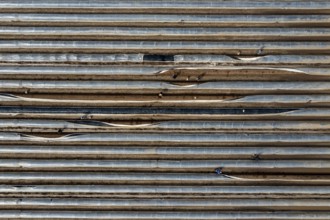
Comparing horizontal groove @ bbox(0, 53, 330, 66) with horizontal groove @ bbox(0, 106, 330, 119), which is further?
horizontal groove @ bbox(0, 106, 330, 119)

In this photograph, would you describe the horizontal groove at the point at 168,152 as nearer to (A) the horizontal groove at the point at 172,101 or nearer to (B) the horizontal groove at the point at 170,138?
(B) the horizontal groove at the point at 170,138

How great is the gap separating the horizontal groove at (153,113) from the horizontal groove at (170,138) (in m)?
0.82

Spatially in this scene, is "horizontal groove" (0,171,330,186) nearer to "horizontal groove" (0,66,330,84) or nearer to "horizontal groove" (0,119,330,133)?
"horizontal groove" (0,119,330,133)

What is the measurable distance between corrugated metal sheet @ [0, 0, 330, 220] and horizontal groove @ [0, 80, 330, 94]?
A: 52mm

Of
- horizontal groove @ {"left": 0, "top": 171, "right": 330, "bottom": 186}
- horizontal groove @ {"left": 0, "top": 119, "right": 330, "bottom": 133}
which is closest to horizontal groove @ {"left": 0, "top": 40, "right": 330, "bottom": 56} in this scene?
horizontal groove @ {"left": 0, "top": 119, "right": 330, "bottom": 133}

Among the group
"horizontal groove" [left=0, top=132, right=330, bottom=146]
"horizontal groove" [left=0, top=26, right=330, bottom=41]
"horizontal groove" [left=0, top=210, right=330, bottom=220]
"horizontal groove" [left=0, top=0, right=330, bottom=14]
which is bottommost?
"horizontal groove" [left=0, top=210, right=330, bottom=220]

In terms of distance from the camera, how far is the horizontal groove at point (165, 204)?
46.7ft

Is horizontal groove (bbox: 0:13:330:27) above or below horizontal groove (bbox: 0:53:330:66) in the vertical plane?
above

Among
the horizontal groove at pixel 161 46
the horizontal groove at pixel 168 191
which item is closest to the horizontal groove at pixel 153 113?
the horizontal groove at pixel 161 46

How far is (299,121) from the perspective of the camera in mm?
14164

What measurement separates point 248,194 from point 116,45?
9649 mm

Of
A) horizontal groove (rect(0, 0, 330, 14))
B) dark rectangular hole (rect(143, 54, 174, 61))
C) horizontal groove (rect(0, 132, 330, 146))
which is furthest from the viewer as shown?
dark rectangular hole (rect(143, 54, 174, 61))

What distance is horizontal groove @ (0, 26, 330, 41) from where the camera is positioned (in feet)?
46.3

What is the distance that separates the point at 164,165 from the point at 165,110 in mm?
2665
